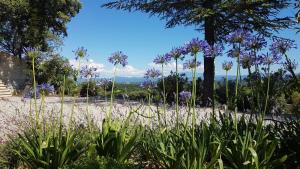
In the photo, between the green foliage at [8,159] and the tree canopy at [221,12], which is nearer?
the green foliage at [8,159]

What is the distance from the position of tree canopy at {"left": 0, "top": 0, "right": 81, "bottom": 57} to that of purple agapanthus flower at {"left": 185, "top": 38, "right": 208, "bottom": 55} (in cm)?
2416

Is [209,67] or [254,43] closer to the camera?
[254,43]

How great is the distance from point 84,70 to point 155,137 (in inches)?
46.1

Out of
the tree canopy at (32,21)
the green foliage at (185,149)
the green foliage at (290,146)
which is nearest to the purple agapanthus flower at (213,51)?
the green foliage at (185,149)

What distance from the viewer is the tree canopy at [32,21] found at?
26.8 m

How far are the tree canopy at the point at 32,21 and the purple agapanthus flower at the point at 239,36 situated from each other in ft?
79.4

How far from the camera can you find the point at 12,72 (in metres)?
28.8

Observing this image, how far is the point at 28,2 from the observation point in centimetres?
2698

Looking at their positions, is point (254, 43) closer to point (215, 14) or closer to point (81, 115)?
point (81, 115)

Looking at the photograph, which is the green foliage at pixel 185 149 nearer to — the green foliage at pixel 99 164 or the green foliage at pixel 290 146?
the green foliage at pixel 99 164

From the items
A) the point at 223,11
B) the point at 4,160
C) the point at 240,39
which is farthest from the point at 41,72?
the point at 240,39

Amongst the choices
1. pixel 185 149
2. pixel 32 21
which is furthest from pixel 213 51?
pixel 32 21

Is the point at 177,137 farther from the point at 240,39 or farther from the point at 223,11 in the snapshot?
the point at 223,11

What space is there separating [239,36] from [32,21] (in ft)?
83.8
